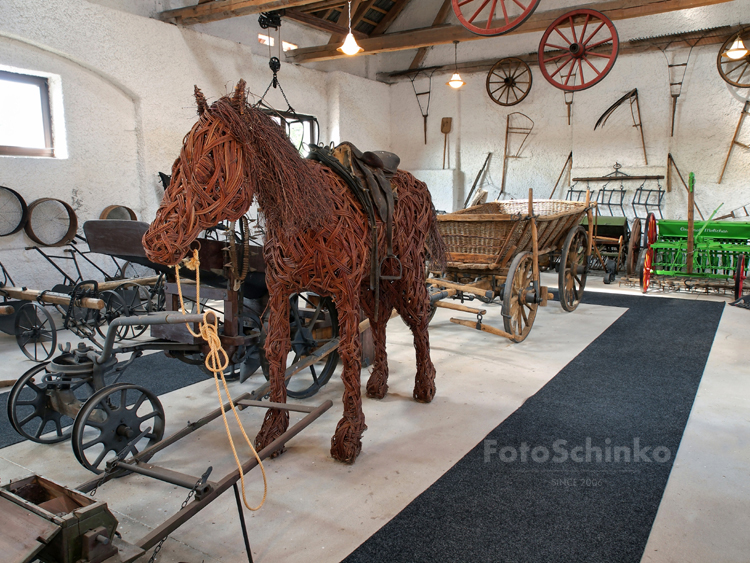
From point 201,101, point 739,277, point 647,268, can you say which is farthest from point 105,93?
point 739,277

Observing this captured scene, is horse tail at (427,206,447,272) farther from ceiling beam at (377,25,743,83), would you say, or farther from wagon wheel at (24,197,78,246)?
ceiling beam at (377,25,743,83)

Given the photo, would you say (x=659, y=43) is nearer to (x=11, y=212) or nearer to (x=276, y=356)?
(x=276, y=356)

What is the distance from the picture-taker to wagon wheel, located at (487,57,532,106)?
10.9 m

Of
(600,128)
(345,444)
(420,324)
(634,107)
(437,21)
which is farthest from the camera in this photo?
(437,21)

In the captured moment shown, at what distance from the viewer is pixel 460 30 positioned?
862 cm

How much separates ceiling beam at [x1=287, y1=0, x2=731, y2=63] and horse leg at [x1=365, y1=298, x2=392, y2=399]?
4472 millimetres

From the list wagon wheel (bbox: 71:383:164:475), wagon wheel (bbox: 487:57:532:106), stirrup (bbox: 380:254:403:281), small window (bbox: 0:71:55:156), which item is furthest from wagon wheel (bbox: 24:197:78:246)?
wagon wheel (bbox: 487:57:532:106)

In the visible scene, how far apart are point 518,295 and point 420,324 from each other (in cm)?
186

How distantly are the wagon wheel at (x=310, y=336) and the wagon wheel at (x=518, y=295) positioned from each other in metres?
1.70

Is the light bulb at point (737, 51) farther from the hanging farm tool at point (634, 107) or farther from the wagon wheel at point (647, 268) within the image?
the wagon wheel at point (647, 268)

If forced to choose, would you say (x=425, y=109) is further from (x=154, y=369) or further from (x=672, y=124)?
(x=154, y=369)

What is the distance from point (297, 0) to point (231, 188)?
17.7 feet

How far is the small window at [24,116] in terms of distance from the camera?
607 centimetres

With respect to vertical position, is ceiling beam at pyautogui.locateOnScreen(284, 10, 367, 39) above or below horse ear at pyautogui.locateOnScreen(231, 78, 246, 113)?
above
